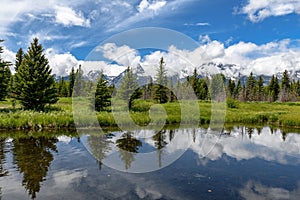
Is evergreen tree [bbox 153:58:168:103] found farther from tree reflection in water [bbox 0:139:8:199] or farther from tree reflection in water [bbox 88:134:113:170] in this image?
tree reflection in water [bbox 0:139:8:199]

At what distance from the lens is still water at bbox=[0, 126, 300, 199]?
8.45 metres

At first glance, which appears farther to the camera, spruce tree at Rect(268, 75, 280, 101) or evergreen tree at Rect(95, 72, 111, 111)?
spruce tree at Rect(268, 75, 280, 101)

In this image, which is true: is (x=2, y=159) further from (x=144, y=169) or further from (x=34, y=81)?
(x=34, y=81)

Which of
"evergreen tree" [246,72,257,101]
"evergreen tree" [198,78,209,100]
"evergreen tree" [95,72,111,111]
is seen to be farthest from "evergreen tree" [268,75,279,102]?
"evergreen tree" [95,72,111,111]

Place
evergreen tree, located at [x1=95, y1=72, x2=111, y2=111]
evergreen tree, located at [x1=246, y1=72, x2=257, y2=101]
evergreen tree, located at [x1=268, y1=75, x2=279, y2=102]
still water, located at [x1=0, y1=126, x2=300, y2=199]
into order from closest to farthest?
still water, located at [x1=0, y1=126, x2=300, y2=199], evergreen tree, located at [x1=95, y1=72, x2=111, y2=111], evergreen tree, located at [x1=268, y1=75, x2=279, y2=102], evergreen tree, located at [x1=246, y1=72, x2=257, y2=101]

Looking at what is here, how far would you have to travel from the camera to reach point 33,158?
12141 millimetres

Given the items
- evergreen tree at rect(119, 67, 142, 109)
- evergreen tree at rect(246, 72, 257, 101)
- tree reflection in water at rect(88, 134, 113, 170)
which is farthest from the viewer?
evergreen tree at rect(246, 72, 257, 101)

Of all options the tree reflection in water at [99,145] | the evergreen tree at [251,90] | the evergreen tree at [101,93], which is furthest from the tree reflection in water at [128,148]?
the evergreen tree at [251,90]

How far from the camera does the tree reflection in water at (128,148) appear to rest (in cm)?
1263

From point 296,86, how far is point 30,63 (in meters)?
101

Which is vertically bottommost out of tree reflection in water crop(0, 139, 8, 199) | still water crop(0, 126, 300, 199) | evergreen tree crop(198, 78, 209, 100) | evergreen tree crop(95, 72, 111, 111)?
still water crop(0, 126, 300, 199)

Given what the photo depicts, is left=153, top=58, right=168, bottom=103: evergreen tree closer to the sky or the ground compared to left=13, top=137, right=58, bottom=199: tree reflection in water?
closer to the sky

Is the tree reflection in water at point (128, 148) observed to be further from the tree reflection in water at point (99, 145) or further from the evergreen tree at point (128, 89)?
the evergreen tree at point (128, 89)

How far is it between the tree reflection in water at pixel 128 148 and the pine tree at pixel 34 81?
644 inches
